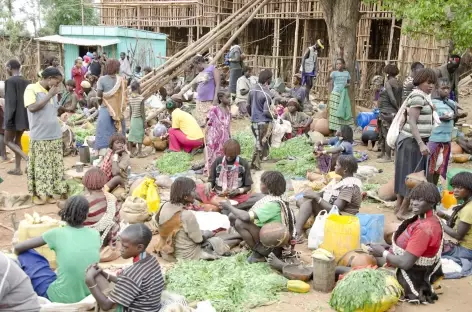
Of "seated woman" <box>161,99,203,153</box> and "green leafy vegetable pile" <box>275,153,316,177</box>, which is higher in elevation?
"seated woman" <box>161,99,203,153</box>

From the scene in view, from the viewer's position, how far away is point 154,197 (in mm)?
6477

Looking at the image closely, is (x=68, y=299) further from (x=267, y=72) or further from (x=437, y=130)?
(x=267, y=72)

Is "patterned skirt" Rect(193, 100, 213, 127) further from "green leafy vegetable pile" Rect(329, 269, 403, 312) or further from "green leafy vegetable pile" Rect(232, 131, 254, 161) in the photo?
"green leafy vegetable pile" Rect(329, 269, 403, 312)

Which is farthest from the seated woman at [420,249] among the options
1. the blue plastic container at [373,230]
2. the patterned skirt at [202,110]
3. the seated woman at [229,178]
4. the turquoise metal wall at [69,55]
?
the turquoise metal wall at [69,55]

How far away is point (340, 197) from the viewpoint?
17.5 feet

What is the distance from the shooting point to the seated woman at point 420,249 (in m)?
4.14

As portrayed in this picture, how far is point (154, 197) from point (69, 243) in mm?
2695

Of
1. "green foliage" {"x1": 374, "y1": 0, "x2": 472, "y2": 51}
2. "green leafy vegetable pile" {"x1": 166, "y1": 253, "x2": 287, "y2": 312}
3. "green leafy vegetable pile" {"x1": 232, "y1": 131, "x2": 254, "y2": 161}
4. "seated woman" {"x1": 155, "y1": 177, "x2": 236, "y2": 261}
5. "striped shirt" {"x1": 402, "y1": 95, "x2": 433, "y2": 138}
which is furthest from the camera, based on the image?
"green leafy vegetable pile" {"x1": 232, "y1": 131, "x2": 254, "y2": 161}

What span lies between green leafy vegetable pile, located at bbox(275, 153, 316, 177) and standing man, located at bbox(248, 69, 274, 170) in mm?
391

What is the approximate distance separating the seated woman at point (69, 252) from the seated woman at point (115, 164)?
2748 mm

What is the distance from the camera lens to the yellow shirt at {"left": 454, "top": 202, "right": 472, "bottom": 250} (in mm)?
4797

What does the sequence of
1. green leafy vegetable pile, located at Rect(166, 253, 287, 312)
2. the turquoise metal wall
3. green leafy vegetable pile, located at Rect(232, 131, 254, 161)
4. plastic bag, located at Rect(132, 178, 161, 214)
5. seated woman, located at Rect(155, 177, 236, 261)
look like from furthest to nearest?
1. the turquoise metal wall
2. green leafy vegetable pile, located at Rect(232, 131, 254, 161)
3. plastic bag, located at Rect(132, 178, 161, 214)
4. seated woman, located at Rect(155, 177, 236, 261)
5. green leafy vegetable pile, located at Rect(166, 253, 287, 312)

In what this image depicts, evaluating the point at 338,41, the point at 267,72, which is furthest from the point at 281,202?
the point at 338,41

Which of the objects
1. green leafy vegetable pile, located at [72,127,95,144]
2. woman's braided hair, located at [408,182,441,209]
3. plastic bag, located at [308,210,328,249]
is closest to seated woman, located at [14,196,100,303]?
plastic bag, located at [308,210,328,249]
